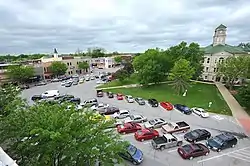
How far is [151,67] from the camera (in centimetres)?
3875

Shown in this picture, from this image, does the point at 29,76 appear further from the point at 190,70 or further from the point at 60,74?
the point at 190,70

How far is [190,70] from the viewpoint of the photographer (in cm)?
3453

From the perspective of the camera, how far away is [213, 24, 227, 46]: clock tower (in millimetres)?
48403

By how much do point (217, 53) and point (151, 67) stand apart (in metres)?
18.6

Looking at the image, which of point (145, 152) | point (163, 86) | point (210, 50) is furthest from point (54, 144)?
point (210, 50)

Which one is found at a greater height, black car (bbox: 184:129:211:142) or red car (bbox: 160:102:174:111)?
red car (bbox: 160:102:174:111)

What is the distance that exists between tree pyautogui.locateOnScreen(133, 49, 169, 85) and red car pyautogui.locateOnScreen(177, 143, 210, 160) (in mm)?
24318

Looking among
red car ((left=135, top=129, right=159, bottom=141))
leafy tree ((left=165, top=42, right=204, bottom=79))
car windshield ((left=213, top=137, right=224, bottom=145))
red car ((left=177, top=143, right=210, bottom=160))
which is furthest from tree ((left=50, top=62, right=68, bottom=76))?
car windshield ((left=213, top=137, right=224, bottom=145))

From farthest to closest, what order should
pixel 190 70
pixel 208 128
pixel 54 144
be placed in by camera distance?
1. pixel 190 70
2. pixel 208 128
3. pixel 54 144

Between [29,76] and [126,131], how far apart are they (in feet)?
126

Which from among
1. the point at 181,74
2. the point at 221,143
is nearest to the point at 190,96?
the point at 181,74

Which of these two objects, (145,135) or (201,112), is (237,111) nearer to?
(201,112)

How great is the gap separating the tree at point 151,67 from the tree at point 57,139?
2979 cm

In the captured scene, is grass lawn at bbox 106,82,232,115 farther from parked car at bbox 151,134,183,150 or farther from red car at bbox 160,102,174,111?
parked car at bbox 151,134,183,150
